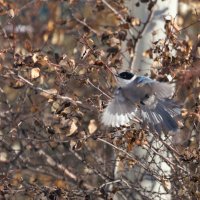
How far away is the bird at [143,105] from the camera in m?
3.24

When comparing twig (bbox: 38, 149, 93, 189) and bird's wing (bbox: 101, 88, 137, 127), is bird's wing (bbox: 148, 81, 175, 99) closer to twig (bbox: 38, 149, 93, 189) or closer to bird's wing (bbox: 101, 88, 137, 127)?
bird's wing (bbox: 101, 88, 137, 127)

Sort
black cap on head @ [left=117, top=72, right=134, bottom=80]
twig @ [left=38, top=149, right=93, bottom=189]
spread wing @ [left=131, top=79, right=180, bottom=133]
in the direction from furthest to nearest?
twig @ [left=38, top=149, right=93, bottom=189], spread wing @ [left=131, top=79, right=180, bottom=133], black cap on head @ [left=117, top=72, right=134, bottom=80]

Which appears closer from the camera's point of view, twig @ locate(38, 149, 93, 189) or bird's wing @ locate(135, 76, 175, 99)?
bird's wing @ locate(135, 76, 175, 99)

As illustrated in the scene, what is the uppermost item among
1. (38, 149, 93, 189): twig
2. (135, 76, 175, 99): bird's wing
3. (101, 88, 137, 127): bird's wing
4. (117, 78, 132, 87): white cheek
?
(38, 149, 93, 189): twig

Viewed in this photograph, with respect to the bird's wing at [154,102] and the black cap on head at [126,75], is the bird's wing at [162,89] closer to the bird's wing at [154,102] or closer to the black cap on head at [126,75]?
the bird's wing at [154,102]

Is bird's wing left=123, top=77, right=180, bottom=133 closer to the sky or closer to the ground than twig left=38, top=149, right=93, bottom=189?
closer to the ground

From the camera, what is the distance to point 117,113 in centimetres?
319

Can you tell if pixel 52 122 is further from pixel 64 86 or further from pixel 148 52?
pixel 148 52

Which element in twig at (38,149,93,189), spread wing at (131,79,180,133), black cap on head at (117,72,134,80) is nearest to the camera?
black cap on head at (117,72,134,80)

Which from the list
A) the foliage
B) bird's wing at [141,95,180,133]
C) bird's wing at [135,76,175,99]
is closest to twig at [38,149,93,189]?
the foliage

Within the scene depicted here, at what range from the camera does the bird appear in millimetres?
3236

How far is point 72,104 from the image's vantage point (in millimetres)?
3176

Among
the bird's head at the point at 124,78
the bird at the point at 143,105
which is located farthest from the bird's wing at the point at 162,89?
the bird's head at the point at 124,78

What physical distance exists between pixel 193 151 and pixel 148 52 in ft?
2.22
